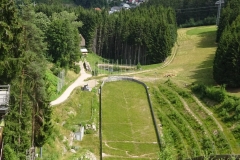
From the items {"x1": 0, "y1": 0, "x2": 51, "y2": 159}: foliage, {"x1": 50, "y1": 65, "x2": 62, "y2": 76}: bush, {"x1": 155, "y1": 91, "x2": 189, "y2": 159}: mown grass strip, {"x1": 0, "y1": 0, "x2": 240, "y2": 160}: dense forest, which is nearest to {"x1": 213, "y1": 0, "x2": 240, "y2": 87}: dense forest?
{"x1": 0, "y1": 0, "x2": 240, "y2": 160}: dense forest

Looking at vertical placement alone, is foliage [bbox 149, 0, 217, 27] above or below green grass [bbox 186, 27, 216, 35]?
above

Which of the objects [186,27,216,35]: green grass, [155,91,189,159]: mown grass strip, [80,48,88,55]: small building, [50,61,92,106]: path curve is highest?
[186,27,216,35]: green grass

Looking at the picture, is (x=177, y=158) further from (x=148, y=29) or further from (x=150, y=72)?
(x=148, y=29)

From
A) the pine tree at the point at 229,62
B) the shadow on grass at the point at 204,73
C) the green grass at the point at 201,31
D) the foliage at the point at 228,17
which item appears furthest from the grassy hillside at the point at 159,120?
the green grass at the point at 201,31

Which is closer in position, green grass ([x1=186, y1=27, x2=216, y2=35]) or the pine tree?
the pine tree

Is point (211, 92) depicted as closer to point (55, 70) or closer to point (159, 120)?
point (159, 120)

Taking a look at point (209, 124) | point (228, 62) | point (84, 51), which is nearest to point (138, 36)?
point (84, 51)

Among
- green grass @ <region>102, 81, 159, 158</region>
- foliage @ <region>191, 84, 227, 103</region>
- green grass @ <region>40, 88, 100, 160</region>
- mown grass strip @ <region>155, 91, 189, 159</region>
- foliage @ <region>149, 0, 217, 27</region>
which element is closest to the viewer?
green grass @ <region>40, 88, 100, 160</region>

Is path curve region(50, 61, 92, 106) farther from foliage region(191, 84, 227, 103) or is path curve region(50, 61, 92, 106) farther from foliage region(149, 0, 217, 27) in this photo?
foliage region(149, 0, 217, 27)

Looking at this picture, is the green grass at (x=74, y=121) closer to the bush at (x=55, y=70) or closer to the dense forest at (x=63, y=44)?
the dense forest at (x=63, y=44)
